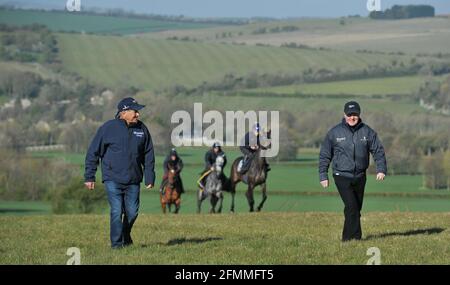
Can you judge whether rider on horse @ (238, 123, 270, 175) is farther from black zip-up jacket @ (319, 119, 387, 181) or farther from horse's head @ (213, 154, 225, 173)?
black zip-up jacket @ (319, 119, 387, 181)

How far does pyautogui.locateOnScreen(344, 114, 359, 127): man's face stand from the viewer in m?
16.5

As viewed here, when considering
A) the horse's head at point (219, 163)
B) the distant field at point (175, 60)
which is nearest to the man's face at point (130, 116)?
the horse's head at point (219, 163)

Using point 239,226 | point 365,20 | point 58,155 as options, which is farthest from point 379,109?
point 239,226

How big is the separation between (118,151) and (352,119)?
10.2ft

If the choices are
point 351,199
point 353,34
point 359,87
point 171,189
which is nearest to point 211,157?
point 171,189

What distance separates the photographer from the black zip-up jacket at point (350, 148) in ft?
54.6

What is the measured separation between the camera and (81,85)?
146000 millimetres

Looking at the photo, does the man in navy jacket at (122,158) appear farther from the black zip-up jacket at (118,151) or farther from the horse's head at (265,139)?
the horse's head at (265,139)

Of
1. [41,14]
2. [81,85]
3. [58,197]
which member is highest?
[41,14]

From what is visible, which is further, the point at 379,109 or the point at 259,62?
the point at 259,62

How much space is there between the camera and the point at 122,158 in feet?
53.0
